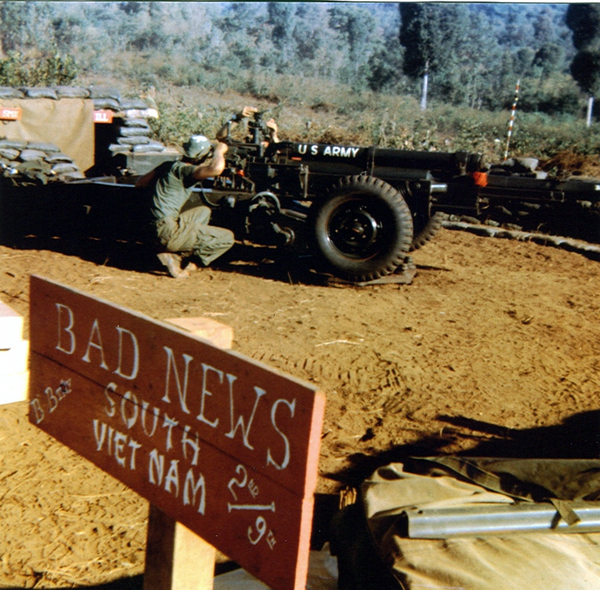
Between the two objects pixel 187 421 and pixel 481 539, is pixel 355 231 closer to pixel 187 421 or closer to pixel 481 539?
pixel 481 539

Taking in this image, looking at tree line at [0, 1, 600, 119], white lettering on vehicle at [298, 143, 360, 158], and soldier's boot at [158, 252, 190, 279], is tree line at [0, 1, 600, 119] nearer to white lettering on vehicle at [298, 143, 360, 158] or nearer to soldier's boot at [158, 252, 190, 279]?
white lettering on vehicle at [298, 143, 360, 158]

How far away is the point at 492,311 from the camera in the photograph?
6.55m

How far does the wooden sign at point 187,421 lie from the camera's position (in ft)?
4.38

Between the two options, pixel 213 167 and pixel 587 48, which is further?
pixel 587 48

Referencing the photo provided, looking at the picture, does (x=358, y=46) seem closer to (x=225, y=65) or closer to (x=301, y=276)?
(x=225, y=65)

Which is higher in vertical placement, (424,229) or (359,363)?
(424,229)

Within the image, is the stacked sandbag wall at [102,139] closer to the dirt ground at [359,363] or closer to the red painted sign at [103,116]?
the red painted sign at [103,116]

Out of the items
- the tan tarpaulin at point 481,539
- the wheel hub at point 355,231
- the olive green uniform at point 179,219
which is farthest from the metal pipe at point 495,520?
the olive green uniform at point 179,219

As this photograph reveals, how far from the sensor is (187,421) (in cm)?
152

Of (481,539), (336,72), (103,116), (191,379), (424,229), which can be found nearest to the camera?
(191,379)

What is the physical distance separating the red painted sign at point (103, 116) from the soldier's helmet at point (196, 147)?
19.9 ft

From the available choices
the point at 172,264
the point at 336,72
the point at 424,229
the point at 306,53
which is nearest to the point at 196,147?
the point at 172,264

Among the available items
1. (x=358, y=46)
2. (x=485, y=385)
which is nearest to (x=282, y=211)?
(x=485, y=385)

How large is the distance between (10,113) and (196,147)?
231 inches
